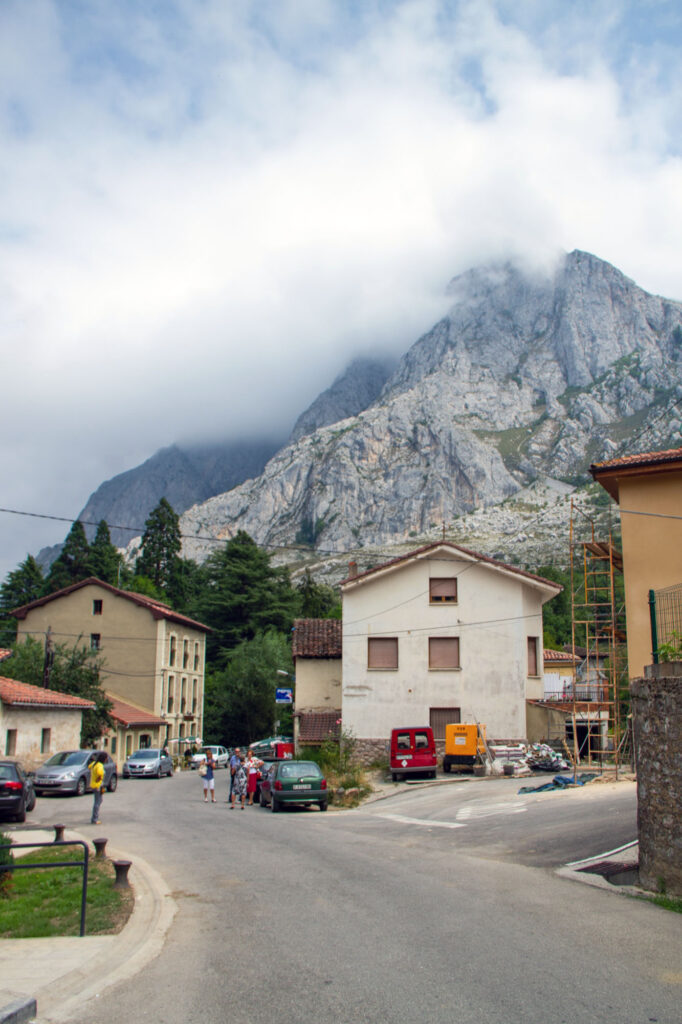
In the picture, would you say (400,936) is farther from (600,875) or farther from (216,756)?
(216,756)

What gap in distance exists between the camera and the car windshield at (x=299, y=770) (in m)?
23.4

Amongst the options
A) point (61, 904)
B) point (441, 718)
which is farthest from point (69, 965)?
point (441, 718)

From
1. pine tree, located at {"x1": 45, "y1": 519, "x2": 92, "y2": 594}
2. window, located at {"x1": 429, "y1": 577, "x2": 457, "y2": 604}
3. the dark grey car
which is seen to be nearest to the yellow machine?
window, located at {"x1": 429, "y1": 577, "x2": 457, "y2": 604}

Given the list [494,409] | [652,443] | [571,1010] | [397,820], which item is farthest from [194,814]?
[494,409]

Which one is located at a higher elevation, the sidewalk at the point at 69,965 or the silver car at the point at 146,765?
the sidewalk at the point at 69,965

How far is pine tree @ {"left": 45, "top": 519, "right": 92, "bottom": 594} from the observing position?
83.8 meters

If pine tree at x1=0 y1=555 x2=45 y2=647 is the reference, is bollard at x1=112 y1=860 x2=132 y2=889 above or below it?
below

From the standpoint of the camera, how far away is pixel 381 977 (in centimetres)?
637

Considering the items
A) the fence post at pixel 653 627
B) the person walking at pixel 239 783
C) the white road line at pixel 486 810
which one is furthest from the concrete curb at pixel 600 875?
the person walking at pixel 239 783

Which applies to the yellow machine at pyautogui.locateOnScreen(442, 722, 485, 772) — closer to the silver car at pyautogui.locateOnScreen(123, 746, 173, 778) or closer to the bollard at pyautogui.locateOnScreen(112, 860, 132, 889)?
the silver car at pyautogui.locateOnScreen(123, 746, 173, 778)

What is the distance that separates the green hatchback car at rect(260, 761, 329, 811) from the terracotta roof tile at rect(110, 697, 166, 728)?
23971 millimetres

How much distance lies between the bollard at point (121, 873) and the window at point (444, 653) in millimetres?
26898

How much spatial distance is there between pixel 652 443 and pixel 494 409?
4739 centimetres

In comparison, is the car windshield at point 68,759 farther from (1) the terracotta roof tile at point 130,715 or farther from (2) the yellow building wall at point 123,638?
(2) the yellow building wall at point 123,638
